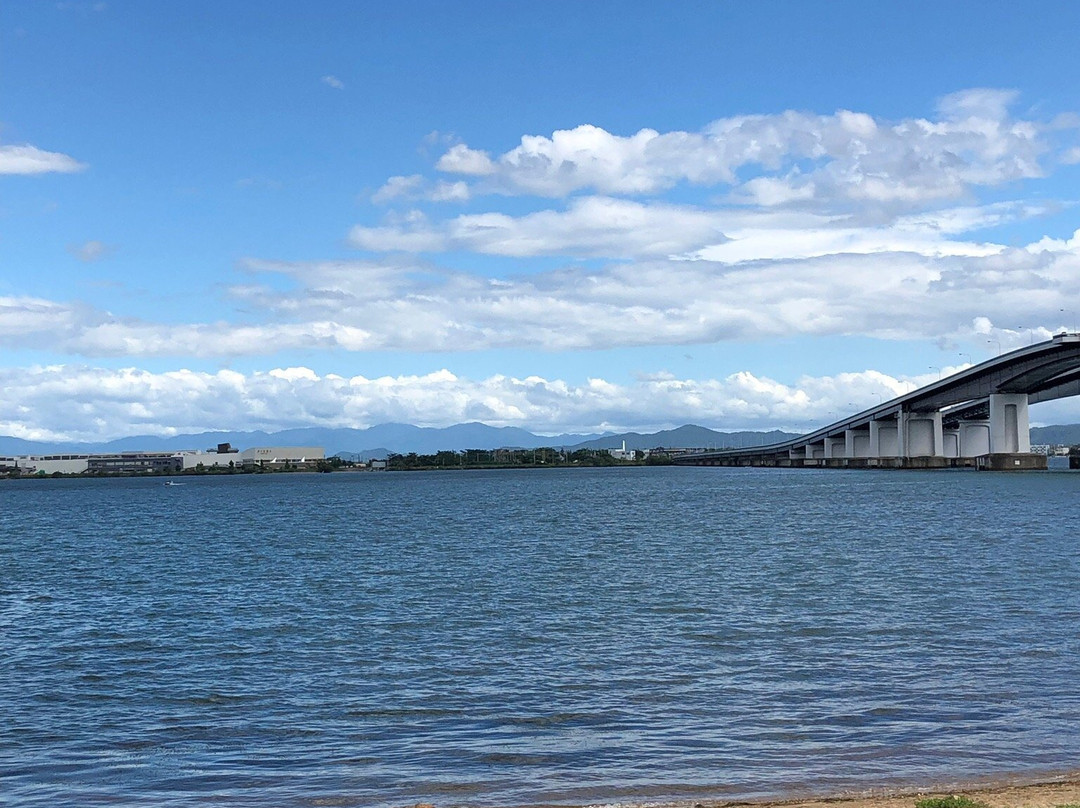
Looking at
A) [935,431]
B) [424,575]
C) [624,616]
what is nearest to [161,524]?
[424,575]

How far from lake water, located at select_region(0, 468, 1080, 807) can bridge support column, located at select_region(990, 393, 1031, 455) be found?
9950cm

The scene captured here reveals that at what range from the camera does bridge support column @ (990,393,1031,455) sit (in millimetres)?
145000

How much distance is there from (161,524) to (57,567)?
35272 mm

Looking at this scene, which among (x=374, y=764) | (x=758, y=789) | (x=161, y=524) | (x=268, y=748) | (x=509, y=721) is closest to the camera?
(x=758, y=789)

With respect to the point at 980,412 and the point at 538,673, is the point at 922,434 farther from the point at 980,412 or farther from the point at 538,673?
the point at 538,673

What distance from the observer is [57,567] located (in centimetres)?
5009

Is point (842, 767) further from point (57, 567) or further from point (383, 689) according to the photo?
point (57, 567)

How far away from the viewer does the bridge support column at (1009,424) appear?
14500 centimetres

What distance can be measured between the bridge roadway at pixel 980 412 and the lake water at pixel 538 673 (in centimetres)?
9139

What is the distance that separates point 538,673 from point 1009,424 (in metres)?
139

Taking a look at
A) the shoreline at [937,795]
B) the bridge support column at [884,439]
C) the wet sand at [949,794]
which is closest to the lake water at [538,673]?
the shoreline at [937,795]

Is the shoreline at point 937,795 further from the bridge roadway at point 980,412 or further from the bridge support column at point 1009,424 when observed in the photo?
the bridge support column at point 1009,424

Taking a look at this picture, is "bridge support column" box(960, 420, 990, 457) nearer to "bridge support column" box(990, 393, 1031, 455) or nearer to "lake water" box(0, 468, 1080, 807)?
"bridge support column" box(990, 393, 1031, 455)

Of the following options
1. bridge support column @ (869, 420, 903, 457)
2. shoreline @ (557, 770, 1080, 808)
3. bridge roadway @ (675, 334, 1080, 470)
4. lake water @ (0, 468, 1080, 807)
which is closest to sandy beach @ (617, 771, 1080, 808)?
shoreline @ (557, 770, 1080, 808)
